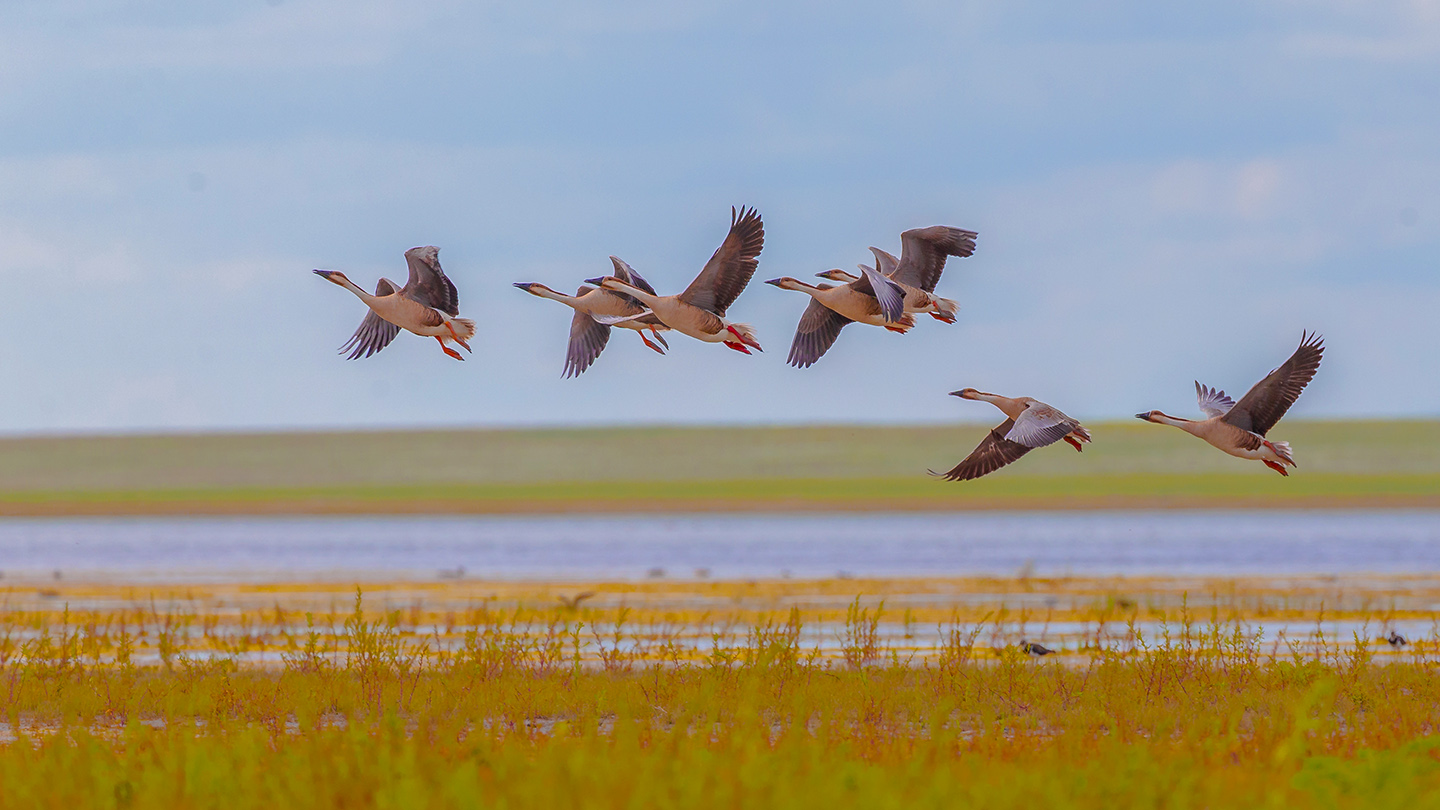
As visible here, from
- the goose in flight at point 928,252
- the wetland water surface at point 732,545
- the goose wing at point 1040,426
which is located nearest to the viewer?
the goose wing at point 1040,426

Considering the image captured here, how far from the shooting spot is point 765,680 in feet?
54.2

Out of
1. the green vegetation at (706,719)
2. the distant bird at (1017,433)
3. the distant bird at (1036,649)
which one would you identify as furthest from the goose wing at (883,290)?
the distant bird at (1036,649)

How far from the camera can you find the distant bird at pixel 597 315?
11.9m

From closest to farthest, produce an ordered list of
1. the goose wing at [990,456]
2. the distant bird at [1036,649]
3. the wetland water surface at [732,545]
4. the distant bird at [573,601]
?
1. the goose wing at [990,456]
2. the distant bird at [1036,649]
3. the distant bird at [573,601]
4. the wetland water surface at [732,545]

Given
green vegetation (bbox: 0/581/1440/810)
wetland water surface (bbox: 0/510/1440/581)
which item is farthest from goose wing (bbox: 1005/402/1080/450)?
wetland water surface (bbox: 0/510/1440/581)

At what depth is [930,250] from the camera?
43.4 feet

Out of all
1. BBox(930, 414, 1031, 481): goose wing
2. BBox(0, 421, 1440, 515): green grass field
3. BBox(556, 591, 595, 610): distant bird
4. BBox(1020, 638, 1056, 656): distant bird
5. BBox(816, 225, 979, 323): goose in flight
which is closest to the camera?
BBox(930, 414, 1031, 481): goose wing

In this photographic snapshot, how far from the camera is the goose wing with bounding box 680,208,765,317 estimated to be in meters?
12.0

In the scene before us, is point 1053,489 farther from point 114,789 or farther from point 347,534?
point 114,789

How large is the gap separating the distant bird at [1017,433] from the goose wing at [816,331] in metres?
1.51

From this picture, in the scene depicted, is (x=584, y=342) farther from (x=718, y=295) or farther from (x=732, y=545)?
(x=732, y=545)

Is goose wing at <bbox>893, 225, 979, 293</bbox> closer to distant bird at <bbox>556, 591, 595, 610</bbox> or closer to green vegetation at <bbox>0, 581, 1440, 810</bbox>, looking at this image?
green vegetation at <bbox>0, 581, 1440, 810</bbox>

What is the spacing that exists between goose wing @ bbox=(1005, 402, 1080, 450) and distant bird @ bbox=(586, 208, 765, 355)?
186 centimetres

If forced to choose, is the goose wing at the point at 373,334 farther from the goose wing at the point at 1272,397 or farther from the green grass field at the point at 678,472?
the green grass field at the point at 678,472
